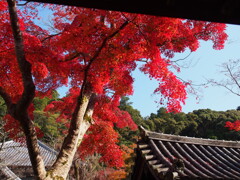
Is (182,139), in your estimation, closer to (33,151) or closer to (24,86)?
(33,151)

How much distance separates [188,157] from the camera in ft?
16.3

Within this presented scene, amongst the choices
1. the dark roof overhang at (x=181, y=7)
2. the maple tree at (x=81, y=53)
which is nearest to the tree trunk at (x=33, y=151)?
the maple tree at (x=81, y=53)

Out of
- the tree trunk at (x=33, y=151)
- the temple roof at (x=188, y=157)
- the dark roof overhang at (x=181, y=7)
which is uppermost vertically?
the dark roof overhang at (x=181, y=7)

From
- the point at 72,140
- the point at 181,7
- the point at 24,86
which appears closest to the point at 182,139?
the point at 72,140

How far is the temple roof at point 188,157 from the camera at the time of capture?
3.98 meters

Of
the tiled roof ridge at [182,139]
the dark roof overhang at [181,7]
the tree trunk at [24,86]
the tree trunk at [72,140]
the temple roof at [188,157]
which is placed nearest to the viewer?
the dark roof overhang at [181,7]

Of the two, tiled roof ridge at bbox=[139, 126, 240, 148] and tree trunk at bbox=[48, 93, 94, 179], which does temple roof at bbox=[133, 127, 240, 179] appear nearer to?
tiled roof ridge at bbox=[139, 126, 240, 148]

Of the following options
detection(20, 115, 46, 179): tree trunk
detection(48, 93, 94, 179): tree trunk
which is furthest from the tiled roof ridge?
detection(20, 115, 46, 179): tree trunk

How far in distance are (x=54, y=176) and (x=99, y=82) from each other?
10.4 ft

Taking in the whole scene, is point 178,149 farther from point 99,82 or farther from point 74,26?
point 74,26

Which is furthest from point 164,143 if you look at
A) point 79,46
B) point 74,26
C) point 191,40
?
point 191,40

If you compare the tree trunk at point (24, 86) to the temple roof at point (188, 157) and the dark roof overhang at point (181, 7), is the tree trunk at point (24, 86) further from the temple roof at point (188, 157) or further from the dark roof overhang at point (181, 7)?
the dark roof overhang at point (181, 7)

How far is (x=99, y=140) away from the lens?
862 cm

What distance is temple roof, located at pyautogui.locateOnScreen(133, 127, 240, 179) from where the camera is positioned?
3984 mm
